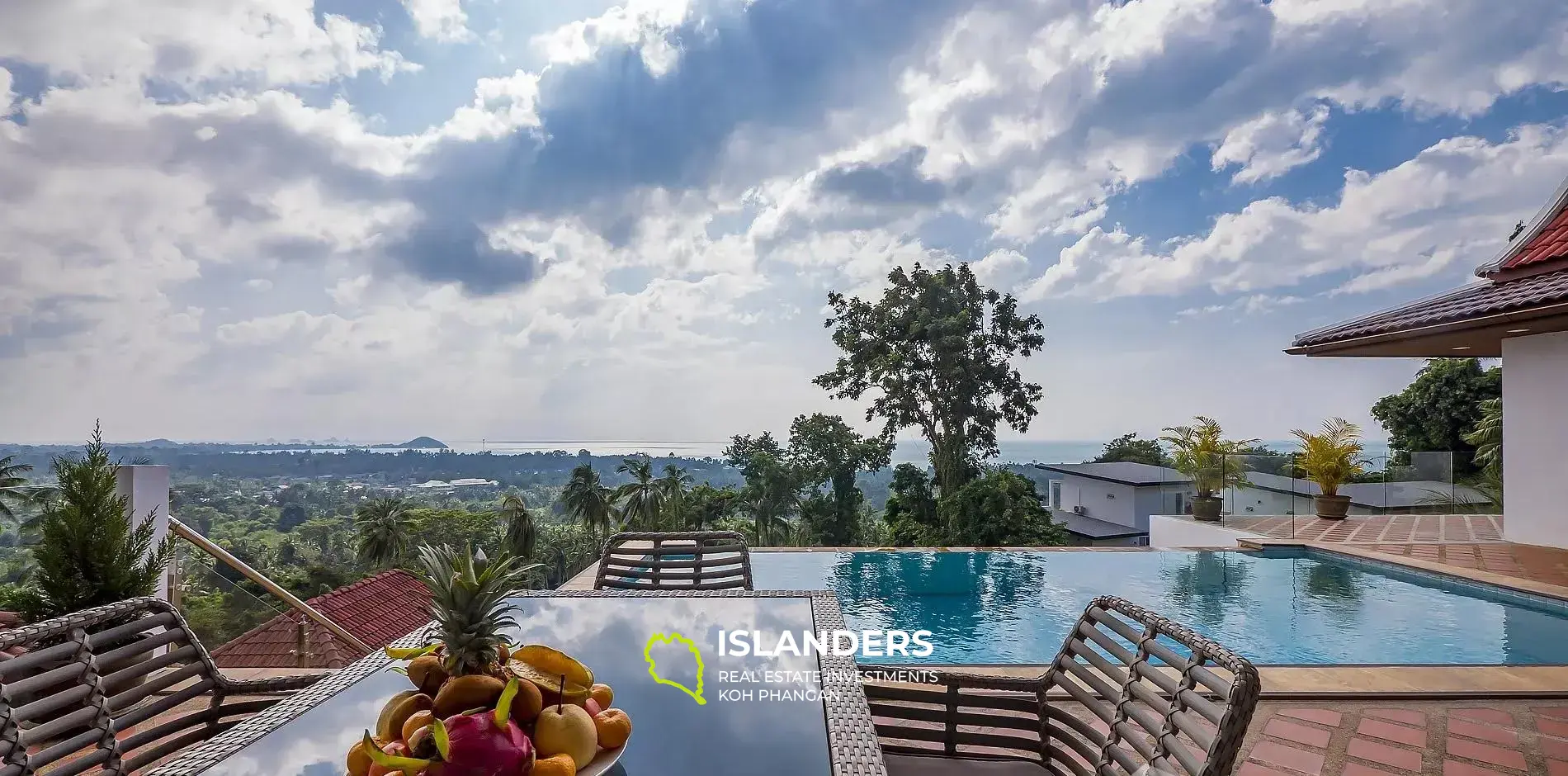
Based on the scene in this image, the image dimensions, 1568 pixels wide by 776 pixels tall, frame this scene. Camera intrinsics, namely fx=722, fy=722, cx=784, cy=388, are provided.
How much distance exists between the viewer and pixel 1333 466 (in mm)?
10211

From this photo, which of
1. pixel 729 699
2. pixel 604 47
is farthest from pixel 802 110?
pixel 729 699

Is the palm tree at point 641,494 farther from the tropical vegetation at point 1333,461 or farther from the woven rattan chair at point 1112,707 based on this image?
the woven rattan chair at point 1112,707

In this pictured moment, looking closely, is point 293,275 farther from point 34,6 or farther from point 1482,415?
point 1482,415

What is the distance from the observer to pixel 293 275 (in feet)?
63.0

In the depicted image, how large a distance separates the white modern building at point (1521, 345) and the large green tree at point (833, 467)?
33.7 ft

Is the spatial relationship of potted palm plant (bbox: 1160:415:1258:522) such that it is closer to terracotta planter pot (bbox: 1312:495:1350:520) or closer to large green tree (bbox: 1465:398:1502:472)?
terracotta planter pot (bbox: 1312:495:1350:520)

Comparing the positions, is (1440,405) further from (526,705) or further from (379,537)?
(379,537)

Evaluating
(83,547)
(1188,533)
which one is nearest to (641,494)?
(1188,533)

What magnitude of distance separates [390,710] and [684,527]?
17395mm

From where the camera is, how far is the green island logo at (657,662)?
4.63ft

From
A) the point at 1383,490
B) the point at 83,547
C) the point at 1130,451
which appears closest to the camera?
the point at 83,547

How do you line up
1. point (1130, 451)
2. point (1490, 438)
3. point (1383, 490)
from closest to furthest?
point (1383, 490)
point (1490, 438)
point (1130, 451)

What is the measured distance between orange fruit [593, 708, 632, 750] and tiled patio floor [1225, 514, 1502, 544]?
9905 mm

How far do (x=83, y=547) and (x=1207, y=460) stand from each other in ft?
39.4
